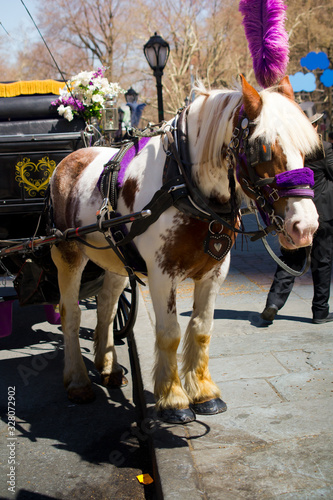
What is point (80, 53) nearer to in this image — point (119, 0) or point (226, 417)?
point (119, 0)

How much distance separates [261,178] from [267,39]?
83cm

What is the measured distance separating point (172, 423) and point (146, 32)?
101ft

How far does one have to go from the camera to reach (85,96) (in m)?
5.27

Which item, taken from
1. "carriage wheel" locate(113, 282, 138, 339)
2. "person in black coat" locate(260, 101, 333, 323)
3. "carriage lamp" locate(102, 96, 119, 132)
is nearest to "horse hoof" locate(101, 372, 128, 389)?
"carriage wheel" locate(113, 282, 138, 339)

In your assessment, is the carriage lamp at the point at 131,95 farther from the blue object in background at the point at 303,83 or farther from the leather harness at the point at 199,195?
the leather harness at the point at 199,195

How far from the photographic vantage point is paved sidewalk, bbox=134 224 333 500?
270 centimetres

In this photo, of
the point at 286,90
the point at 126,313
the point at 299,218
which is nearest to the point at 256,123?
the point at 286,90

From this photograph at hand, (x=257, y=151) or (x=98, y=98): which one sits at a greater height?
(x=98, y=98)

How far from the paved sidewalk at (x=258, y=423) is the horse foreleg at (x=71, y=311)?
1.77 ft

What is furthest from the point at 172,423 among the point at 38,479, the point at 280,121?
the point at 280,121

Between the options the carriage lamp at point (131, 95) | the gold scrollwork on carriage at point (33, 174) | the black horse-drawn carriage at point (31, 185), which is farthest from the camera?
the carriage lamp at point (131, 95)

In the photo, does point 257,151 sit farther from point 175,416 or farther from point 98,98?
point 98,98

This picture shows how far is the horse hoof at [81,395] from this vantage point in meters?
4.02

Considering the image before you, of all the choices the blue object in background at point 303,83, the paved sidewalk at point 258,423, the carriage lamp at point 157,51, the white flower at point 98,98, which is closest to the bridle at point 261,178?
the paved sidewalk at point 258,423
